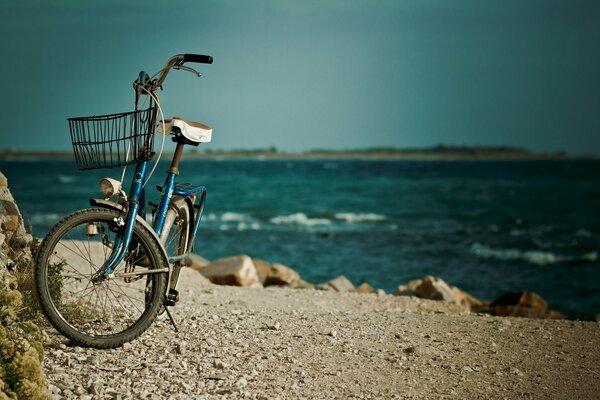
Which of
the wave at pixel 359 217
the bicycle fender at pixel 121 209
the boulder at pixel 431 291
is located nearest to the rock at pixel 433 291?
the boulder at pixel 431 291

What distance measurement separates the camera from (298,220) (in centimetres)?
3425

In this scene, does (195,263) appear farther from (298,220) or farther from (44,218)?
(44,218)

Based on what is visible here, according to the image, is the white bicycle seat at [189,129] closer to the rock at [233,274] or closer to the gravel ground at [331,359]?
the gravel ground at [331,359]

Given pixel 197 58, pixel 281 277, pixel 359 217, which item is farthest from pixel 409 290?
pixel 359 217

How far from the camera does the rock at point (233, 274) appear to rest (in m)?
12.2

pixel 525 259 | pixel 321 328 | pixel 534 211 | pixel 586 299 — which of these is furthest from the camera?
pixel 534 211

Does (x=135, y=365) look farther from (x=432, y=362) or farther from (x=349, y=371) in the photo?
(x=432, y=362)

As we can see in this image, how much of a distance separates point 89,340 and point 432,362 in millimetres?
2903

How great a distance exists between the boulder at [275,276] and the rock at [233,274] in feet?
4.29

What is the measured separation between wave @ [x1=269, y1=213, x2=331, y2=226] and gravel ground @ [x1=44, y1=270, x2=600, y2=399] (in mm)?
24394

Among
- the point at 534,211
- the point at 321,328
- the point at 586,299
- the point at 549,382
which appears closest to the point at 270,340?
the point at 321,328

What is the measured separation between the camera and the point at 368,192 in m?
54.5

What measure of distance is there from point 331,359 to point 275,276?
798 cm

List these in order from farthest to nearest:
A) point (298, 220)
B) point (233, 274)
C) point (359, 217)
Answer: point (359, 217), point (298, 220), point (233, 274)
